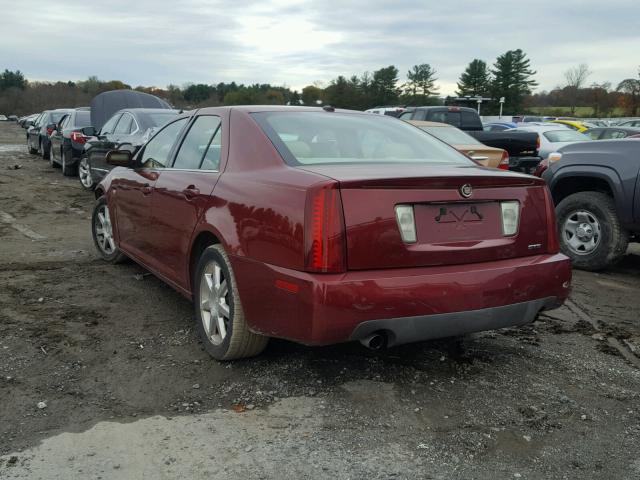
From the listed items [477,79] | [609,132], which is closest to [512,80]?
[477,79]

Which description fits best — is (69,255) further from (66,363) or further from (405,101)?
(405,101)

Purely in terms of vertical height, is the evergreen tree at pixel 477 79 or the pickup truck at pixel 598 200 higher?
the evergreen tree at pixel 477 79

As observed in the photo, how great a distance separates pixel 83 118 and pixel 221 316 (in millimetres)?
14069

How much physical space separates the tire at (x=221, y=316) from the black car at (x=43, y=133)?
1655 centimetres

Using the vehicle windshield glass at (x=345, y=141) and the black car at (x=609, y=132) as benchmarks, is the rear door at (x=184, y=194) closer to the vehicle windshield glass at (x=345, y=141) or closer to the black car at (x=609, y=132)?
the vehicle windshield glass at (x=345, y=141)

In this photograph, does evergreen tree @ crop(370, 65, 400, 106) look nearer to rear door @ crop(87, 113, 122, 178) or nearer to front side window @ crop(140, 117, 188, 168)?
rear door @ crop(87, 113, 122, 178)

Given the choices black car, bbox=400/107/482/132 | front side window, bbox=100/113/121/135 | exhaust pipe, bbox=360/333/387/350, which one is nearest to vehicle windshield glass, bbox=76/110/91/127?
front side window, bbox=100/113/121/135

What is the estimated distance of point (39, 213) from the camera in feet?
31.7

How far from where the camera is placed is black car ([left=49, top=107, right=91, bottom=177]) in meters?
14.1

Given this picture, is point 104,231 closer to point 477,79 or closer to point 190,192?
point 190,192

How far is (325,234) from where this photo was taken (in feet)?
9.31

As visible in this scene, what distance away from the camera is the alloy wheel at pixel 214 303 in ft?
11.6

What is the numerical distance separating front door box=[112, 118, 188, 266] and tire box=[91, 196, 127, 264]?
0.56 metres

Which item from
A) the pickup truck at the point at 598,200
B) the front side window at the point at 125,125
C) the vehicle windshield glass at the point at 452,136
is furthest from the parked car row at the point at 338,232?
the front side window at the point at 125,125
